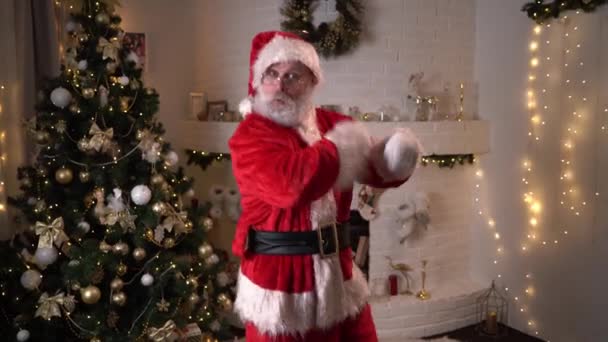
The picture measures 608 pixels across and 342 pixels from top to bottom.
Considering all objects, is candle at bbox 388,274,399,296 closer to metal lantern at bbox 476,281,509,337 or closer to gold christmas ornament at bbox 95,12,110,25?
metal lantern at bbox 476,281,509,337

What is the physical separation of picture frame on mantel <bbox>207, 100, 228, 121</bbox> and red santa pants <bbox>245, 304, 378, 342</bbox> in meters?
2.02

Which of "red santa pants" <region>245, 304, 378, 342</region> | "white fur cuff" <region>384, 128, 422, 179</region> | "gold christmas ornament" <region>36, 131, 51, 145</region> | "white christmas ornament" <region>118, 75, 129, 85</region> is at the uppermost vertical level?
"white christmas ornament" <region>118, 75, 129, 85</region>

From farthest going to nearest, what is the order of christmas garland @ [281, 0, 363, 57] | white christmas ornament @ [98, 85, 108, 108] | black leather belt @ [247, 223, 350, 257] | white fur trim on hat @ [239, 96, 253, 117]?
christmas garland @ [281, 0, 363, 57], white christmas ornament @ [98, 85, 108, 108], white fur trim on hat @ [239, 96, 253, 117], black leather belt @ [247, 223, 350, 257]

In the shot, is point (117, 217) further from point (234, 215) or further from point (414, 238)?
point (414, 238)

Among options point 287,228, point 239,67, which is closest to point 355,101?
point 239,67

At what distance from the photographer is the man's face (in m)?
1.69

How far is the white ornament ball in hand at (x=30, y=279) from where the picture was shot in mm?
2186

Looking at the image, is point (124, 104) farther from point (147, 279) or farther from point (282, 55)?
point (282, 55)

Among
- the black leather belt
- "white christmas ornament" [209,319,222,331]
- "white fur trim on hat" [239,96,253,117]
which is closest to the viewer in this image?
the black leather belt

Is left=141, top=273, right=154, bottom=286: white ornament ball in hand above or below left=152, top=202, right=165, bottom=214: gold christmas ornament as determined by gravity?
below

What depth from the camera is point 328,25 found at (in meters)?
3.15

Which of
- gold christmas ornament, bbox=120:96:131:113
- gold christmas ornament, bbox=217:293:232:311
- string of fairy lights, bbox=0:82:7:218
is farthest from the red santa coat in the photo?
string of fairy lights, bbox=0:82:7:218

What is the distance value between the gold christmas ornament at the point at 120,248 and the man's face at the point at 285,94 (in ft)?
3.17

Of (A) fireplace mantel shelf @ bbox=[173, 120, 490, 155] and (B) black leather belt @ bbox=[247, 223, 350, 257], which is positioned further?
(A) fireplace mantel shelf @ bbox=[173, 120, 490, 155]
